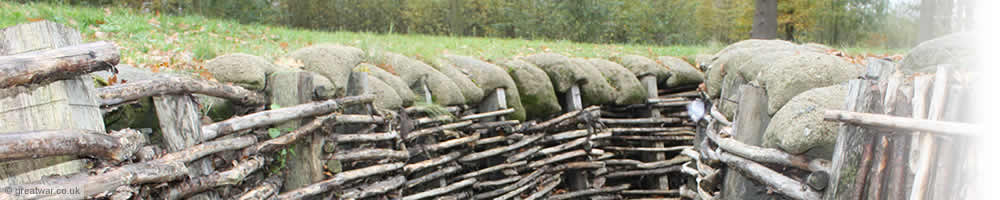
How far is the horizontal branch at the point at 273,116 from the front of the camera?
8.82 feet

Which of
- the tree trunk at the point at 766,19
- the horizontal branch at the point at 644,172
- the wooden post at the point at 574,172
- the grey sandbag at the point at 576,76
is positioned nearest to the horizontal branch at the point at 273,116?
the grey sandbag at the point at 576,76

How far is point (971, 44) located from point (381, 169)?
294cm

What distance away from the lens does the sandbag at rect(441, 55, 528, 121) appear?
204 inches

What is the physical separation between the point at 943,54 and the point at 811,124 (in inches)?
22.0

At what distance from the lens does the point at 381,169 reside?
3.81m

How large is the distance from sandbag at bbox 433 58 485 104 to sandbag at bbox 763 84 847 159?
2.49 metres

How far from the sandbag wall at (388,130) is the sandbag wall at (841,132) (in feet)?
6.29

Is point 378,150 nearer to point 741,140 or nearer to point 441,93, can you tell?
point 441,93

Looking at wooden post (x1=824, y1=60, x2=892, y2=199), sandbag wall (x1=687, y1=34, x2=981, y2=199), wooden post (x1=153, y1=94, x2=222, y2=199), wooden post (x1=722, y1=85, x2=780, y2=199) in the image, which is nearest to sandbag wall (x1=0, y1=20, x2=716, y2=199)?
wooden post (x1=153, y1=94, x2=222, y2=199)

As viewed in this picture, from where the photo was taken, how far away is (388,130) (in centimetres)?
400

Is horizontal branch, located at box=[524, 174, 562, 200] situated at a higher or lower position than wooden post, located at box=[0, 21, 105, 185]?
lower

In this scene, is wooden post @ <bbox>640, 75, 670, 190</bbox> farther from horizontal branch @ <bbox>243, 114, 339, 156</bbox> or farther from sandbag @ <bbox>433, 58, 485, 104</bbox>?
horizontal branch @ <bbox>243, 114, 339, 156</bbox>

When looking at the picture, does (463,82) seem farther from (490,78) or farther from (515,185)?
(515,185)

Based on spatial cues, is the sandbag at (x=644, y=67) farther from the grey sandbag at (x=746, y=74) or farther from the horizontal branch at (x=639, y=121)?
the grey sandbag at (x=746, y=74)
